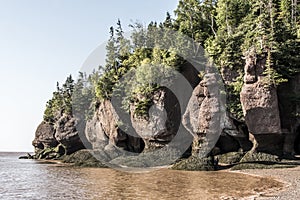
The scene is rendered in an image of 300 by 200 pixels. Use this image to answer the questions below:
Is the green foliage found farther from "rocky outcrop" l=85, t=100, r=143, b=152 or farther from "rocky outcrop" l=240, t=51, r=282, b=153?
"rocky outcrop" l=240, t=51, r=282, b=153

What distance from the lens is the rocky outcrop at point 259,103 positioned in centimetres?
3278

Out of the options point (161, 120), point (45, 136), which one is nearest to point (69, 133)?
point (45, 136)

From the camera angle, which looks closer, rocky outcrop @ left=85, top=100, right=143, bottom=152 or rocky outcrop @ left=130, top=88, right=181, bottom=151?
Answer: rocky outcrop @ left=130, top=88, right=181, bottom=151

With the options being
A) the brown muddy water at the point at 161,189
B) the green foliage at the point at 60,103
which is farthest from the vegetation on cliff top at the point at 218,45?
the brown muddy water at the point at 161,189

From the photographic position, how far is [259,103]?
3278cm

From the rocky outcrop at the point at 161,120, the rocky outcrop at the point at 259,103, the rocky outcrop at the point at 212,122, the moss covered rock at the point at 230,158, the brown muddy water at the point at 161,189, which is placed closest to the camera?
the brown muddy water at the point at 161,189

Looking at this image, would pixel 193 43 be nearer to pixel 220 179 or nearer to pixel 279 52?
pixel 279 52

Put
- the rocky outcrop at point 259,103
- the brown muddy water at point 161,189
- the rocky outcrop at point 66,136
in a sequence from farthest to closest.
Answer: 1. the rocky outcrop at point 66,136
2. the rocky outcrop at point 259,103
3. the brown muddy water at point 161,189

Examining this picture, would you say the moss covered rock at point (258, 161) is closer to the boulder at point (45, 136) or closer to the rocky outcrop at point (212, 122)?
the rocky outcrop at point (212, 122)

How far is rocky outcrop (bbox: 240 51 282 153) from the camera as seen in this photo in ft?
108

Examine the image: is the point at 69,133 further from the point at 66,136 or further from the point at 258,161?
the point at 258,161

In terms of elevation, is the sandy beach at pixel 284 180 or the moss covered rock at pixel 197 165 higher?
the moss covered rock at pixel 197 165

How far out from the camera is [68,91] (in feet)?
269

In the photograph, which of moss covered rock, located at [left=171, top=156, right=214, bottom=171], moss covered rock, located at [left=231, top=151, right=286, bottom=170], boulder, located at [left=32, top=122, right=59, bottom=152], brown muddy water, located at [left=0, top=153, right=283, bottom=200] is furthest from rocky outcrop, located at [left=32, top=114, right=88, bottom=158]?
moss covered rock, located at [left=231, top=151, right=286, bottom=170]
